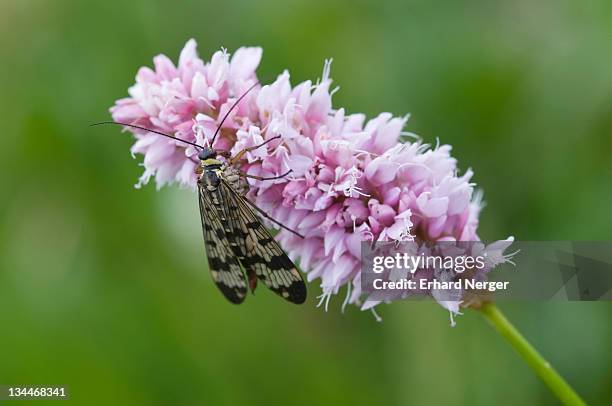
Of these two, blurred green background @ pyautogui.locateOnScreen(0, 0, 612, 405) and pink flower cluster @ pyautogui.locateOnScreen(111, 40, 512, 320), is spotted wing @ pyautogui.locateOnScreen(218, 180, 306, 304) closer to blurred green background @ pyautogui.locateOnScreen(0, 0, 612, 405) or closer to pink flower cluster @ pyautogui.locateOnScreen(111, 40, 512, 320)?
pink flower cluster @ pyautogui.locateOnScreen(111, 40, 512, 320)

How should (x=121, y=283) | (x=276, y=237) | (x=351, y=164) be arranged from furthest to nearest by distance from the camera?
(x=121, y=283), (x=276, y=237), (x=351, y=164)

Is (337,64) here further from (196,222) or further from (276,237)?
(276,237)

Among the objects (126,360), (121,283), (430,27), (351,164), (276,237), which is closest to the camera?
(351,164)

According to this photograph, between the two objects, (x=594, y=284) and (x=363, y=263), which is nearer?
(x=363, y=263)

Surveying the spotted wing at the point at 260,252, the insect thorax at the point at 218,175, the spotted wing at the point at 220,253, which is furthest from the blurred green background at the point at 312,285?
the insect thorax at the point at 218,175

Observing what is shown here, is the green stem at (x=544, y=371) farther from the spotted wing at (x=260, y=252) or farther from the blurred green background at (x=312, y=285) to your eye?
the blurred green background at (x=312, y=285)

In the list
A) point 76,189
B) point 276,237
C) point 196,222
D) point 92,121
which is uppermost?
point 92,121

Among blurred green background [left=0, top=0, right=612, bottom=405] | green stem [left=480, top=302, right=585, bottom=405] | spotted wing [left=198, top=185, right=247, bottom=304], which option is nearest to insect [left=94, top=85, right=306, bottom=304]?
spotted wing [left=198, top=185, right=247, bottom=304]

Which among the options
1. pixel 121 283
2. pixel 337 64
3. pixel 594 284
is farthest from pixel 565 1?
pixel 121 283
